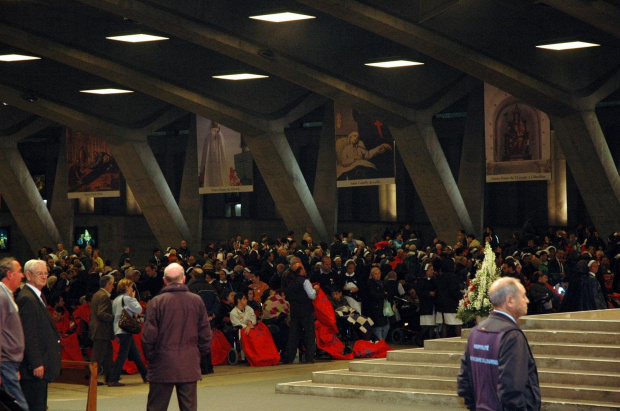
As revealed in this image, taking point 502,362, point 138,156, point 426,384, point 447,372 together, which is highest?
point 138,156

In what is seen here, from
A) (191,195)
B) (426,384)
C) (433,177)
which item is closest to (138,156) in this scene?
(191,195)

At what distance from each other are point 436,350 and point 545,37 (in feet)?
36.5

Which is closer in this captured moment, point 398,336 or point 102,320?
point 102,320

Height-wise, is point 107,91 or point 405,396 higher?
point 107,91

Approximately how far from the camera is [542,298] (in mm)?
17594

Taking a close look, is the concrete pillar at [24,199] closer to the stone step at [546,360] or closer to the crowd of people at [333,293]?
the crowd of people at [333,293]

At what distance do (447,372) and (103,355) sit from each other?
4933 millimetres

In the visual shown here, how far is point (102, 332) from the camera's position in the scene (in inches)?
588

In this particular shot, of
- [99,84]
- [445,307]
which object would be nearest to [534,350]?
[445,307]

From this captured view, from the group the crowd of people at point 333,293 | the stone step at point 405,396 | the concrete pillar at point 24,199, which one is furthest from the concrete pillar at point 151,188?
the stone step at point 405,396

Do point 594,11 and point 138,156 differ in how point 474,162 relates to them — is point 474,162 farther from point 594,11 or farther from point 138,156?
point 594,11

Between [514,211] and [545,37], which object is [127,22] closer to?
[545,37]

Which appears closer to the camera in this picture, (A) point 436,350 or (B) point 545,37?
(A) point 436,350

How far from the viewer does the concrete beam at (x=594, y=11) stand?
19.3 meters
